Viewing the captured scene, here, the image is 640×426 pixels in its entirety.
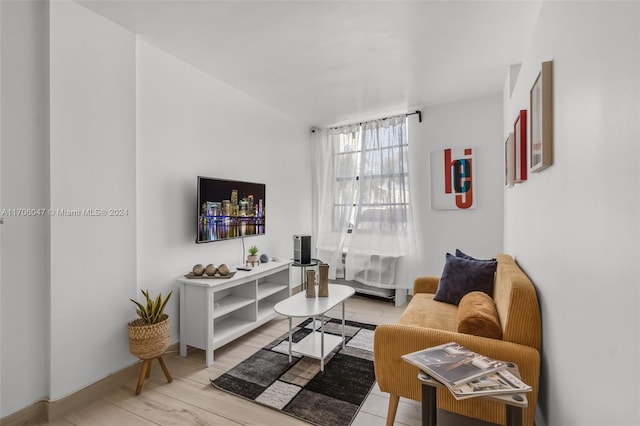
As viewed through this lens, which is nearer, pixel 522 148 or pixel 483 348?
pixel 483 348

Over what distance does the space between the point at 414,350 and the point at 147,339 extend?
1792 mm

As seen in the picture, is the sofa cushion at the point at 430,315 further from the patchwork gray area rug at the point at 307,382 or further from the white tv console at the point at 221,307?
the white tv console at the point at 221,307

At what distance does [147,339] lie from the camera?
2.12 metres

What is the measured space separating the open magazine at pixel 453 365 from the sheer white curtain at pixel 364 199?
9.36 ft

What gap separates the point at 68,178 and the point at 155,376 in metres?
1.58

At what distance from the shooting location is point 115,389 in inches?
85.6

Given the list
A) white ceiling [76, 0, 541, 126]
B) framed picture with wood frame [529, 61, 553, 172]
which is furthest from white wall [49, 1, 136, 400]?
framed picture with wood frame [529, 61, 553, 172]

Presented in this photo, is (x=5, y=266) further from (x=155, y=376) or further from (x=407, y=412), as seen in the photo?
(x=407, y=412)

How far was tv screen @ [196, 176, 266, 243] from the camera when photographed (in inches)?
112

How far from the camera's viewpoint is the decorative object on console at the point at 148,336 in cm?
211

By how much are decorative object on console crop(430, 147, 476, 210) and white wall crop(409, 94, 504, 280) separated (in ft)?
0.19

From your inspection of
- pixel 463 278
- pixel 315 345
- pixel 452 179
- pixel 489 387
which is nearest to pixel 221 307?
pixel 315 345

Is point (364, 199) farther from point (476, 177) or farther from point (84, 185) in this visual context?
point (84, 185)

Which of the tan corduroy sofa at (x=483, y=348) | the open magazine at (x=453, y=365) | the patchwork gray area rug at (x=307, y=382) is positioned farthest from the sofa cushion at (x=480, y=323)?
the patchwork gray area rug at (x=307, y=382)
